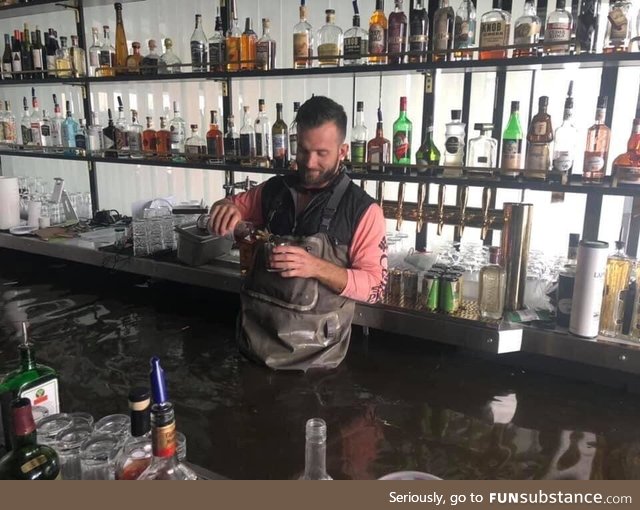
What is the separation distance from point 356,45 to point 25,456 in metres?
1.72

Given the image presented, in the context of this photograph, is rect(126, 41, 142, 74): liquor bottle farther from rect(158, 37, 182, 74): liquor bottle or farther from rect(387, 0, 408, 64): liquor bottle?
rect(387, 0, 408, 64): liquor bottle

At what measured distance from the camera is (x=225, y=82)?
2.64 m

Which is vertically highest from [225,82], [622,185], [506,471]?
[225,82]

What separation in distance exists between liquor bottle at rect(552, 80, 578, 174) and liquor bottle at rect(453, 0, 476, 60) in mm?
364

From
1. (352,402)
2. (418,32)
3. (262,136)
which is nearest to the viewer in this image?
(352,402)

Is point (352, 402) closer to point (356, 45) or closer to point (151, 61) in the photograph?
point (356, 45)

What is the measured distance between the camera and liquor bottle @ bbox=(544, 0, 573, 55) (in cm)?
165

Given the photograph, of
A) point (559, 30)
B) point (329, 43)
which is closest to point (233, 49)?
point (329, 43)

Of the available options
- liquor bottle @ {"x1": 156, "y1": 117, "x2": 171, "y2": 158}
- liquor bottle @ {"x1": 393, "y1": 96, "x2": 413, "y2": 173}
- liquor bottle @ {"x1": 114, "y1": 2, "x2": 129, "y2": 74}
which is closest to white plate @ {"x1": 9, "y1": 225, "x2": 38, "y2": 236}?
liquor bottle @ {"x1": 156, "y1": 117, "x2": 171, "y2": 158}

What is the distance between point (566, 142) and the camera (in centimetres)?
184

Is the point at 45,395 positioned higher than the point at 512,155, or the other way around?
the point at 512,155
